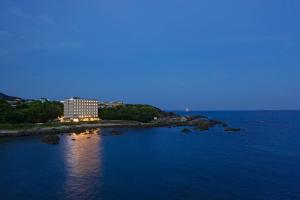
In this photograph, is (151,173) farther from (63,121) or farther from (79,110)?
(79,110)

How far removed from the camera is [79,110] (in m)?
146

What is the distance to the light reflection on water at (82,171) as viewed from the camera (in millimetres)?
31098

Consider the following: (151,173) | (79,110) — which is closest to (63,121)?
(79,110)

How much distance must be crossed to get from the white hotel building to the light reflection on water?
77.1m

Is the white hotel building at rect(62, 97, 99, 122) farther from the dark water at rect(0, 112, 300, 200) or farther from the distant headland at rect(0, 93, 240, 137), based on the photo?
the dark water at rect(0, 112, 300, 200)

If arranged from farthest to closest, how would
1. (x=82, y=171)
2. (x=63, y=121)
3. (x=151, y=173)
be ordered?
1. (x=63, y=121)
2. (x=82, y=171)
3. (x=151, y=173)

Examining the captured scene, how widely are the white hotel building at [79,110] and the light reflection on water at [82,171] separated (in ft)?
253

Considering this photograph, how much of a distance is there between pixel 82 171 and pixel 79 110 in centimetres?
10792

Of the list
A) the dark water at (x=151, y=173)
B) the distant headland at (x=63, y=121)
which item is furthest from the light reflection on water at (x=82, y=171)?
the distant headland at (x=63, y=121)

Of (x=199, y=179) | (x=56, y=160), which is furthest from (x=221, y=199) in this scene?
(x=56, y=160)

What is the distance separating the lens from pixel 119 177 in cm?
3728

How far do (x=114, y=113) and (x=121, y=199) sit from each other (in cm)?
11882

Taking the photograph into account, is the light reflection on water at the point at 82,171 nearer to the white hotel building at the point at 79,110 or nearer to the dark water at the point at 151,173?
the dark water at the point at 151,173

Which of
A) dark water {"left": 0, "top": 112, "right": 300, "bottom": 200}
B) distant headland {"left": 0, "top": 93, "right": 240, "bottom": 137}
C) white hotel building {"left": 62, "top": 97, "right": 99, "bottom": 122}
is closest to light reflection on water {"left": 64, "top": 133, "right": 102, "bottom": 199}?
dark water {"left": 0, "top": 112, "right": 300, "bottom": 200}
